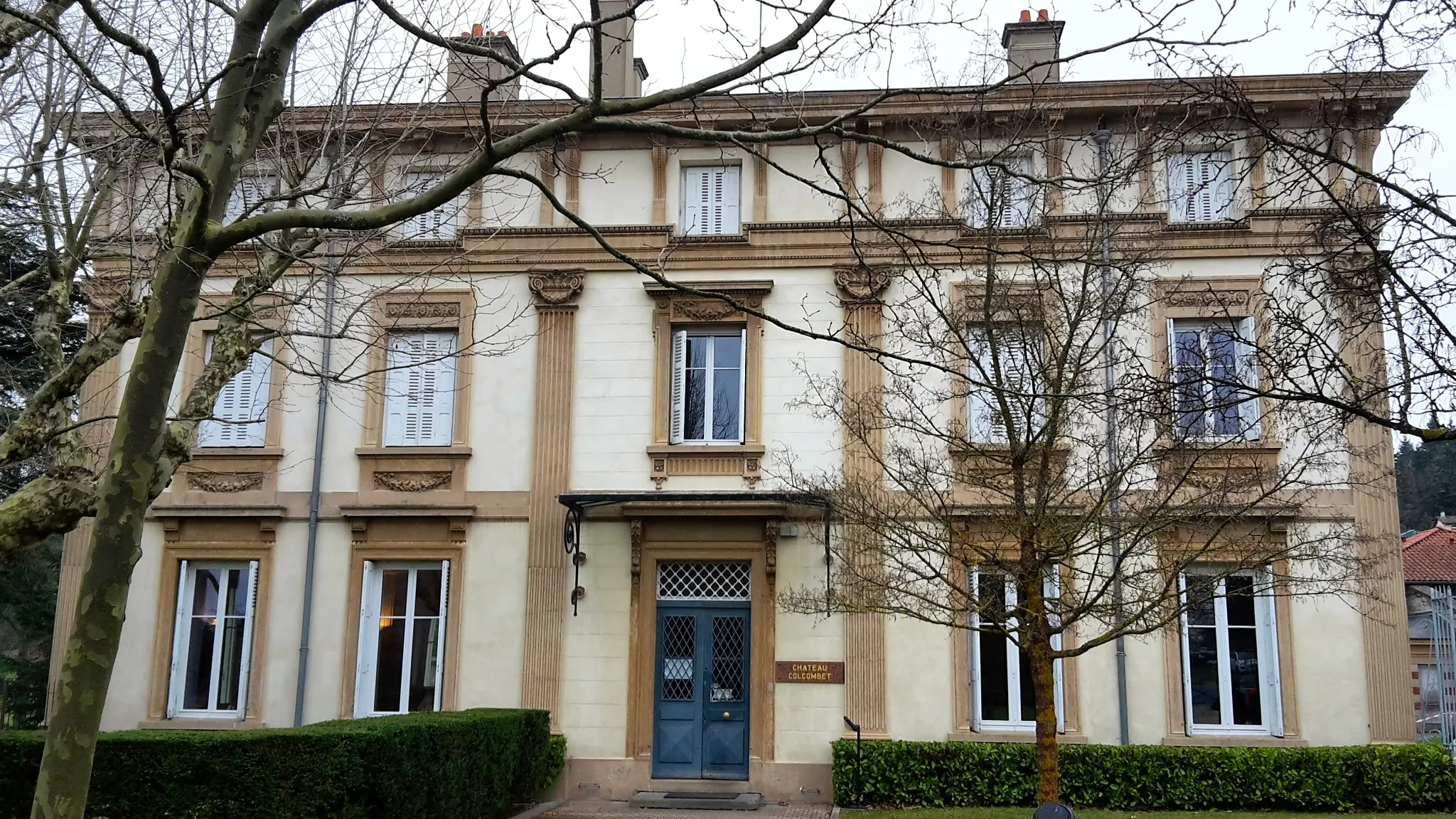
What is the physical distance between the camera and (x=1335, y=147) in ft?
29.7

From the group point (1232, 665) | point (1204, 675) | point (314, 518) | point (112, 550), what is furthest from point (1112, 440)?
point (314, 518)

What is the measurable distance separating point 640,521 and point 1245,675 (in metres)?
8.60

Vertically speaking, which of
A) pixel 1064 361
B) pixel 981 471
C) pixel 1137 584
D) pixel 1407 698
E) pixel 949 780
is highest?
pixel 1064 361

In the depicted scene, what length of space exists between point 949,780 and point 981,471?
576 centimetres

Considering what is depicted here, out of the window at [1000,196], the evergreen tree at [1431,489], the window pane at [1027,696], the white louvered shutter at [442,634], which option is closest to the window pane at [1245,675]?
Result: the window pane at [1027,696]

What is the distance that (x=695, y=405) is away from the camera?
58.1ft

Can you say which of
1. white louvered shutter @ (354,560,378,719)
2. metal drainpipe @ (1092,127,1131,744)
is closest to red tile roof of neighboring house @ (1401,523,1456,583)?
metal drainpipe @ (1092,127,1131,744)

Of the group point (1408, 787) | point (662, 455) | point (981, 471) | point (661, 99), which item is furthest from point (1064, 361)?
point (1408, 787)

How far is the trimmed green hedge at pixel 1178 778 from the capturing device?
15.3m

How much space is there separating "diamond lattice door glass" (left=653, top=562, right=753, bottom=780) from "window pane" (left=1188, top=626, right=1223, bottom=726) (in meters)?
6.10

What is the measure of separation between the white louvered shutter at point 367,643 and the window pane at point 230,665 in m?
1.82

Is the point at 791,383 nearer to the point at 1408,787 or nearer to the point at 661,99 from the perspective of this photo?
the point at 1408,787

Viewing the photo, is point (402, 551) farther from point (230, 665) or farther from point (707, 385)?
point (707, 385)

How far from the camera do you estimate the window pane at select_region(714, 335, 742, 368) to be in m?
17.9
